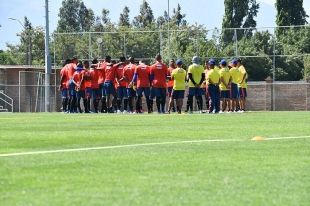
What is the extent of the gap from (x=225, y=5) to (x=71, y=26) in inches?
2487

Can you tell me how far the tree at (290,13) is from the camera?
85625 mm

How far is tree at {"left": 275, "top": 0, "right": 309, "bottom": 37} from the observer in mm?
85625

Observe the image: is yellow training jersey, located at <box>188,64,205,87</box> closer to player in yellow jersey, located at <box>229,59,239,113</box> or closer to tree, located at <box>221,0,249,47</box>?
player in yellow jersey, located at <box>229,59,239,113</box>

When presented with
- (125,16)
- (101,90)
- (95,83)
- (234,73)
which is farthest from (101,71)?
(125,16)

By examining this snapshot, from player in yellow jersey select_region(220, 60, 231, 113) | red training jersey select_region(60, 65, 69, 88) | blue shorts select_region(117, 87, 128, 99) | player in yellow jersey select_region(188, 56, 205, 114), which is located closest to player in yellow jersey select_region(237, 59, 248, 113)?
player in yellow jersey select_region(220, 60, 231, 113)

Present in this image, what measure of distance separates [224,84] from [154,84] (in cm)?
273

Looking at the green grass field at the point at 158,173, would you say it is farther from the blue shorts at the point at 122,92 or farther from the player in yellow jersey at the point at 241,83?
the blue shorts at the point at 122,92

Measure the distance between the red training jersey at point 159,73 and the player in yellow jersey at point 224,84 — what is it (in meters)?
2.26

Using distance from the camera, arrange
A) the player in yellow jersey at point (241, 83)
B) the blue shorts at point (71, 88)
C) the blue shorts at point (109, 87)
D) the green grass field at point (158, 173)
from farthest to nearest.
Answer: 1. the blue shorts at point (71, 88)
2. the blue shorts at point (109, 87)
3. the player in yellow jersey at point (241, 83)
4. the green grass field at point (158, 173)

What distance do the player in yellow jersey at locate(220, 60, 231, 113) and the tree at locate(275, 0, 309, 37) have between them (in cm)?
5481

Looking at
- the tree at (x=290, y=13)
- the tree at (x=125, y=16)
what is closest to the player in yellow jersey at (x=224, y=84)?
the tree at (x=290, y=13)

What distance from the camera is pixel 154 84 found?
30.8m

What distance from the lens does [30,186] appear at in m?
6.91

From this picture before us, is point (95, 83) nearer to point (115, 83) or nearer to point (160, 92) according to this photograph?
point (115, 83)
